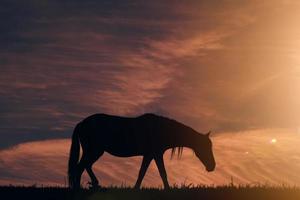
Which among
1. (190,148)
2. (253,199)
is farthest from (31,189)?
(190,148)

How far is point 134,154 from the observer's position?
2472 cm

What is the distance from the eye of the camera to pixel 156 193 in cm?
1902

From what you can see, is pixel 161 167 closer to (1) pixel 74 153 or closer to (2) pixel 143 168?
(2) pixel 143 168

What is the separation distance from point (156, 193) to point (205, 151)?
7760 millimetres

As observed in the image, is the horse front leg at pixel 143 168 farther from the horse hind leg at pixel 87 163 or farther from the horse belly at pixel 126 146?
the horse hind leg at pixel 87 163

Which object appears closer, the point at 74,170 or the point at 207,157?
the point at 74,170

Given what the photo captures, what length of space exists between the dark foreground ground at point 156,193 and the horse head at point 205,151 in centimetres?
611

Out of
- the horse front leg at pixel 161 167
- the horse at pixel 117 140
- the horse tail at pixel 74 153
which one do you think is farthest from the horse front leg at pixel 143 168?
the horse tail at pixel 74 153

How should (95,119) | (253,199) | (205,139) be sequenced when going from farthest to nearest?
(205,139), (95,119), (253,199)

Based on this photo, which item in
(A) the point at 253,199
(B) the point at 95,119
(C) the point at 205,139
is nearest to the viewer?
(A) the point at 253,199

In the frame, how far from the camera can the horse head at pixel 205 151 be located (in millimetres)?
26375

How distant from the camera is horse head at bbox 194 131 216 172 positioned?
1038 inches

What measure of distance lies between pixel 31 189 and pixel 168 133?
6917mm

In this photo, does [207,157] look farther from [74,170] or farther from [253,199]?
[253,199]
